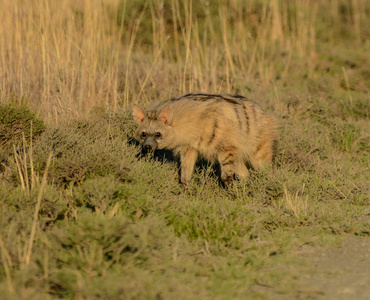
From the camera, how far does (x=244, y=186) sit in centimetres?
554

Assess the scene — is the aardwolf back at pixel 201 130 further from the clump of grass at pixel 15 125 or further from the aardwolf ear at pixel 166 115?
the clump of grass at pixel 15 125

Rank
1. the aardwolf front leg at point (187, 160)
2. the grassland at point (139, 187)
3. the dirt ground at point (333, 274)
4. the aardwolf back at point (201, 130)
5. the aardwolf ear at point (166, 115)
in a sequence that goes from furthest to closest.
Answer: the aardwolf front leg at point (187, 160), the aardwolf back at point (201, 130), the aardwolf ear at point (166, 115), the grassland at point (139, 187), the dirt ground at point (333, 274)

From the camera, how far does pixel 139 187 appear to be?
15.5 feet

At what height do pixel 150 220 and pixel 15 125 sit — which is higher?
pixel 15 125

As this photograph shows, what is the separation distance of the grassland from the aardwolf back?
0.22 meters

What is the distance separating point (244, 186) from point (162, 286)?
2.67 m

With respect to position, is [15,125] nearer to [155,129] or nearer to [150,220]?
[155,129]

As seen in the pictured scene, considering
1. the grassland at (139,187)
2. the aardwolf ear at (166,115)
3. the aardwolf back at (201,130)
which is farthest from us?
the aardwolf back at (201,130)

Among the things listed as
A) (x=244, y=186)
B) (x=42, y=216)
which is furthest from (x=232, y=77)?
(x=42, y=216)

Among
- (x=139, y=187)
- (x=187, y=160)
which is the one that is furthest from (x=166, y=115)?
(x=139, y=187)

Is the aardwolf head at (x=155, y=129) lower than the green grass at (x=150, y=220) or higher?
higher

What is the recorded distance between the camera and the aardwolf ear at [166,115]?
565cm

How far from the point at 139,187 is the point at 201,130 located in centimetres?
138

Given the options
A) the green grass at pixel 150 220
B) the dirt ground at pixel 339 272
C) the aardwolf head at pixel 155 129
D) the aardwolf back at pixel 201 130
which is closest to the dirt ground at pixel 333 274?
the dirt ground at pixel 339 272
